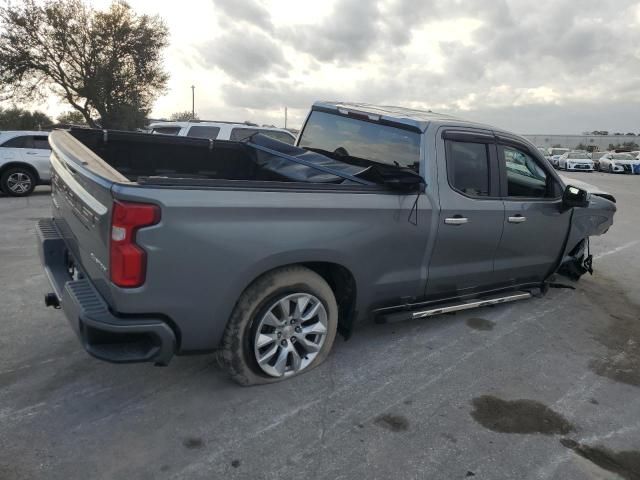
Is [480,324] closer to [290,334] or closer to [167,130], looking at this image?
[290,334]

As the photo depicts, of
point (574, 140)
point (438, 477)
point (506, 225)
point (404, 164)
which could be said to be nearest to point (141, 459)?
point (438, 477)

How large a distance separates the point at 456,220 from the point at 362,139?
1102mm

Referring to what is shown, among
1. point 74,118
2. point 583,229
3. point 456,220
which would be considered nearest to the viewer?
point 456,220

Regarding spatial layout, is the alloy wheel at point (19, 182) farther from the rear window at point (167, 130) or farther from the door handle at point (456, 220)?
the door handle at point (456, 220)

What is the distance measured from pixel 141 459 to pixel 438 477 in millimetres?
1551

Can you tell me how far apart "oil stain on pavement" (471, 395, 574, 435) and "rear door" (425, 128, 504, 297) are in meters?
1.04

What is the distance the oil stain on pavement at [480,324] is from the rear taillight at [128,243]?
3165mm

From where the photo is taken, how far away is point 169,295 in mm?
2826

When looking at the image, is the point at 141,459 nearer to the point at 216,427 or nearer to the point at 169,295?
the point at 216,427

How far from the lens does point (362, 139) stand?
450cm

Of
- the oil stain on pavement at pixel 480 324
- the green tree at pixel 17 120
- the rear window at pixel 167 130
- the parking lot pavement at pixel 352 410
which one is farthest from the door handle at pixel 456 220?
the green tree at pixel 17 120

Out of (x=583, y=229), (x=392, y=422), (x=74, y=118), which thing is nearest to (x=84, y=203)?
(x=392, y=422)

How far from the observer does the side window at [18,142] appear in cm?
1198

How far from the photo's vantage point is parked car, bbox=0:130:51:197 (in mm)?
11930
